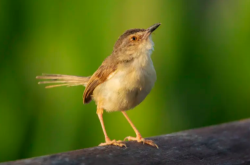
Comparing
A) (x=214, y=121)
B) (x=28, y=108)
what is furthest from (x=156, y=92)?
(x=28, y=108)

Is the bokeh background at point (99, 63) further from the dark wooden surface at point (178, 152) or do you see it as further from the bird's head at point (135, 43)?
the dark wooden surface at point (178, 152)

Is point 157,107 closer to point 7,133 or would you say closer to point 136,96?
point 136,96

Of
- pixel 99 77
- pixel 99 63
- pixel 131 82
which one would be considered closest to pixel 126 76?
pixel 131 82

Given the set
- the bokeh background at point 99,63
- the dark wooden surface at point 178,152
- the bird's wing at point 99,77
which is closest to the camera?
the dark wooden surface at point 178,152

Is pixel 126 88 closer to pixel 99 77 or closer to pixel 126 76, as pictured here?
pixel 126 76

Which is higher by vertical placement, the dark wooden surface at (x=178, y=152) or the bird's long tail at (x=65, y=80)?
the bird's long tail at (x=65, y=80)

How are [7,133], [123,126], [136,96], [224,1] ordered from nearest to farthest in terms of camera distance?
[136,96] < [7,133] < [123,126] < [224,1]

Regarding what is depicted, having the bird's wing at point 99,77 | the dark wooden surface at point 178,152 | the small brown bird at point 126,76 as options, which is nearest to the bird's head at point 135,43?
the small brown bird at point 126,76
